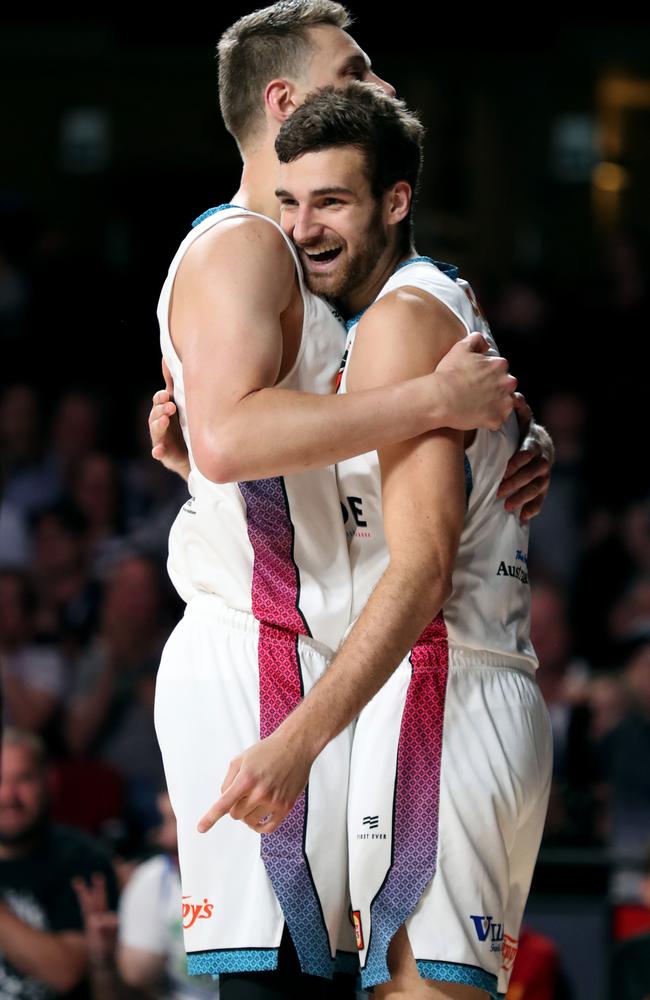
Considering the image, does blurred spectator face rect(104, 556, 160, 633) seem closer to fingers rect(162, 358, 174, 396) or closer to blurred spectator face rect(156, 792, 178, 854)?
blurred spectator face rect(156, 792, 178, 854)

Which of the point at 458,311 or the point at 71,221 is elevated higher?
the point at 458,311

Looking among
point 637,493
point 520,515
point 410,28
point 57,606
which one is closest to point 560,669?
point 637,493

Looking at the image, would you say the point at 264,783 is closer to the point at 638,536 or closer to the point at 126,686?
the point at 126,686

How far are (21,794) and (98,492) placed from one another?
2.31 m

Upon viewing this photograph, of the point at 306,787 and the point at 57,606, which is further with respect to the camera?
the point at 57,606

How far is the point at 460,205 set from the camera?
1047cm

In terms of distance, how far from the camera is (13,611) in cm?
668

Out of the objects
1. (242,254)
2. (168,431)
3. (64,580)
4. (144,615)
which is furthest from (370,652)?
(64,580)

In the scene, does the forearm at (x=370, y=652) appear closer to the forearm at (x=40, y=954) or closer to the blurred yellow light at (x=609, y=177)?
the forearm at (x=40, y=954)

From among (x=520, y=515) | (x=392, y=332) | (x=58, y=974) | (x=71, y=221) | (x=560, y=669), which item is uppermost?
(x=392, y=332)

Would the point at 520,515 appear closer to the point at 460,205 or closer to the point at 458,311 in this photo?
the point at 458,311

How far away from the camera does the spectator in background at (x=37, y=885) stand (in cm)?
512

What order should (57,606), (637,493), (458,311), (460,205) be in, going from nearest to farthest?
(458,311) → (57,606) → (637,493) → (460,205)

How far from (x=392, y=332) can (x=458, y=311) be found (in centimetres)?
17
